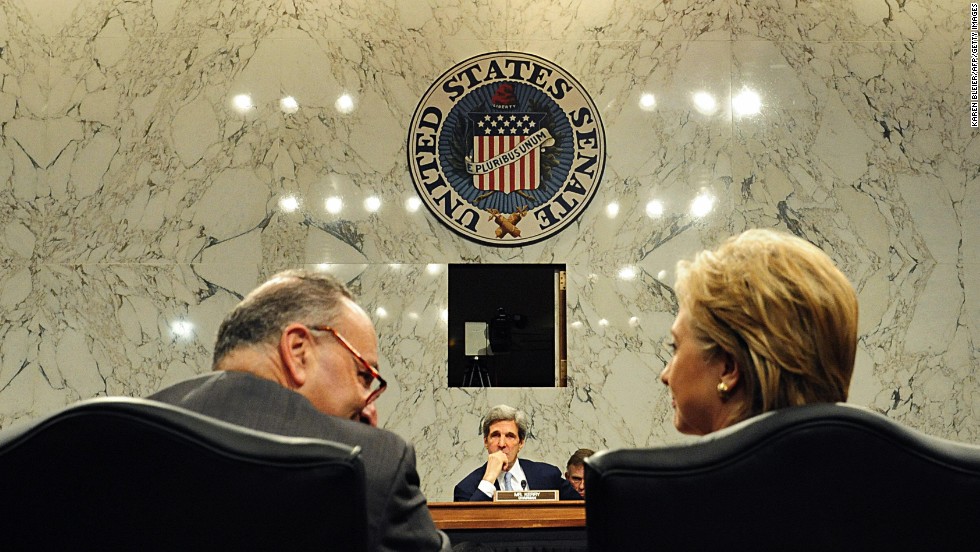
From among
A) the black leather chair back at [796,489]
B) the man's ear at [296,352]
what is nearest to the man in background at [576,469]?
the man's ear at [296,352]

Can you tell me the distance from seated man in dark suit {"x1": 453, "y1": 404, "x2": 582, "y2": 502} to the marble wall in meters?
0.30

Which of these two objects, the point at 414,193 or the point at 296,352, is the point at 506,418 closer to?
the point at 414,193

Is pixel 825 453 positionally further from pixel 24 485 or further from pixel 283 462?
pixel 24 485

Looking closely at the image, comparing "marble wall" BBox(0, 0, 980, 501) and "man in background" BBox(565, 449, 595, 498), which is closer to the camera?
"man in background" BBox(565, 449, 595, 498)

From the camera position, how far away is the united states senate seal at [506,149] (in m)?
7.26

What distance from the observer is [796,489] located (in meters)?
1.18

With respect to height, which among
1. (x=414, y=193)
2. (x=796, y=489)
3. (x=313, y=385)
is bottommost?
(x=796, y=489)

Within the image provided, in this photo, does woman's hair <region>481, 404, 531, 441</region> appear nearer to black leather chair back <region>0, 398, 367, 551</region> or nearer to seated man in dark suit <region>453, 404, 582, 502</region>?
seated man in dark suit <region>453, 404, 582, 502</region>

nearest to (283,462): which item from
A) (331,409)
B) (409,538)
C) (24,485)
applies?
(24,485)

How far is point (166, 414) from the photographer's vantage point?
45.3 inches

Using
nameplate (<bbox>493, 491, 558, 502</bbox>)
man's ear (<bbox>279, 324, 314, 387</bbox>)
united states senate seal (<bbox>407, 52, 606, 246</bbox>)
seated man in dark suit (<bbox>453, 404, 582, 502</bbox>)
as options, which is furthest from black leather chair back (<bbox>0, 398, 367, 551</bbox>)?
united states senate seal (<bbox>407, 52, 606, 246</bbox>)

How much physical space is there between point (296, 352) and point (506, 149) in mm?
5501

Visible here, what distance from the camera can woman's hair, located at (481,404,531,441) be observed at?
6758mm

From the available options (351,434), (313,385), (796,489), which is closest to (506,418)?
(313,385)
